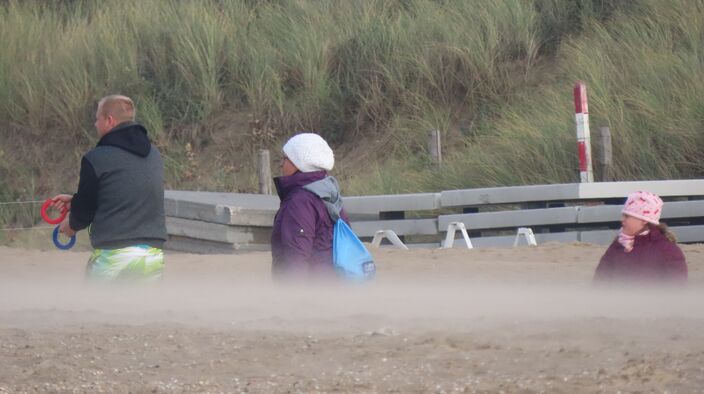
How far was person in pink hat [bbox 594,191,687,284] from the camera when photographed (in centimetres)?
762

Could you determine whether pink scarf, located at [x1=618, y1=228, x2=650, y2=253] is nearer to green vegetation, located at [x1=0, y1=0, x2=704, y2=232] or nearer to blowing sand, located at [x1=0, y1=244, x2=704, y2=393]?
blowing sand, located at [x1=0, y1=244, x2=704, y2=393]

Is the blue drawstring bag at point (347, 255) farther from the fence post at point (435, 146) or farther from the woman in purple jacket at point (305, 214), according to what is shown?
the fence post at point (435, 146)

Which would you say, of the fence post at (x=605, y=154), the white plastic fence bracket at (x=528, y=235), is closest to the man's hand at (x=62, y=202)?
the white plastic fence bracket at (x=528, y=235)

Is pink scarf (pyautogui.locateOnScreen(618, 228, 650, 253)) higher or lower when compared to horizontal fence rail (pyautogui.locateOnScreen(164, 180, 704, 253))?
lower

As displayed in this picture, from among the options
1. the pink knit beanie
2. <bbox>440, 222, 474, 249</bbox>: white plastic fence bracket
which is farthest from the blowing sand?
<bbox>440, 222, 474, 249</bbox>: white plastic fence bracket

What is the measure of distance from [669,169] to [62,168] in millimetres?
10350

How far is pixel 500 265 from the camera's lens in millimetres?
10703

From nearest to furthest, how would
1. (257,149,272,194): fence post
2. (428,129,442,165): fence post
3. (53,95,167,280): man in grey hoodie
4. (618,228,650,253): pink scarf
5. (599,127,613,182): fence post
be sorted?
(53,95,167,280): man in grey hoodie, (618,228,650,253): pink scarf, (599,127,613,182): fence post, (428,129,442,165): fence post, (257,149,272,194): fence post

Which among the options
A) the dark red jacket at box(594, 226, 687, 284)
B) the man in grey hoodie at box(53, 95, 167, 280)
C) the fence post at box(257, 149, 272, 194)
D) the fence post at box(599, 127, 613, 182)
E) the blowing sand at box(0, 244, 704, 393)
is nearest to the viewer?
the blowing sand at box(0, 244, 704, 393)

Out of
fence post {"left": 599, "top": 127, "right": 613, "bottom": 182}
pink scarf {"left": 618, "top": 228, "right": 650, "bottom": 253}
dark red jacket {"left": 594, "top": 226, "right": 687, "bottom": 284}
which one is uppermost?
fence post {"left": 599, "top": 127, "right": 613, "bottom": 182}

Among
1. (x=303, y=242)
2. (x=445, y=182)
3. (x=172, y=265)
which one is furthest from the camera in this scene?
(x=445, y=182)

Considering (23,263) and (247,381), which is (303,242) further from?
(23,263)

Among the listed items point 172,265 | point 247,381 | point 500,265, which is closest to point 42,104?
point 172,265

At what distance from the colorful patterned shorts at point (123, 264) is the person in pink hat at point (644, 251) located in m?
2.58
